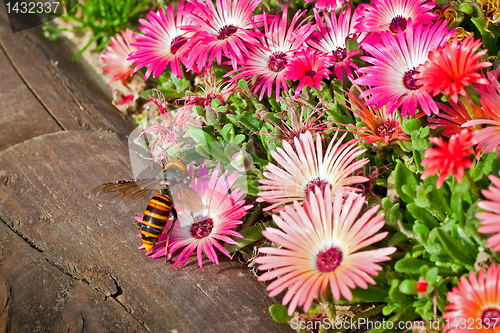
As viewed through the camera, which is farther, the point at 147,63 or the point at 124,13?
the point at 124,13

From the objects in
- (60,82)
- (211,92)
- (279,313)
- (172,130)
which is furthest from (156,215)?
(60,82)

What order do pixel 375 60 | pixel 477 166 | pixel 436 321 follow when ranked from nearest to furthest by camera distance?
pixel 436 321 < pixel 477 166 < pixel 375 60

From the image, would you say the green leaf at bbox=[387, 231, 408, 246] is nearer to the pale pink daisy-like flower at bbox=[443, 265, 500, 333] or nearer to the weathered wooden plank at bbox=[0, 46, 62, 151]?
the pale pink daisy-like flower at bbox=[443, 265, 500, 333]

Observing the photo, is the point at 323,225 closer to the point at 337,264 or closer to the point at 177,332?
the point at 337,264

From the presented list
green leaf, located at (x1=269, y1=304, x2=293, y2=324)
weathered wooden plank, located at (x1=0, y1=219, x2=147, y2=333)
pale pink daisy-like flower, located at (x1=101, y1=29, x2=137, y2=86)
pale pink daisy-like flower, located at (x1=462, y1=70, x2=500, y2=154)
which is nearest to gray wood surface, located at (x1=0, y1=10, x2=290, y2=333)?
weathered wooden plank, located at (x1=0, y1=219, x2=147, y2=333)

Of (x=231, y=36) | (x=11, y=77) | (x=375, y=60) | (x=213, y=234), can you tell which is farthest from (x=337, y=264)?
(x=11, y=77)

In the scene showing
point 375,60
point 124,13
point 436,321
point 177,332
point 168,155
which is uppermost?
point 124,13

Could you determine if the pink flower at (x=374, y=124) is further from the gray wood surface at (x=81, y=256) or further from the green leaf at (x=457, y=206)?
the gray wood surface at (x=81, y=256)

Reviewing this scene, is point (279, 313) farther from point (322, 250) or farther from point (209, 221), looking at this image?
point (209, 221)
